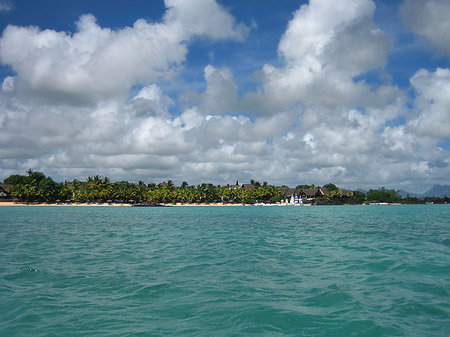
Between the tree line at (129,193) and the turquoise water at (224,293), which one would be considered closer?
the turquoise water at (224,293)

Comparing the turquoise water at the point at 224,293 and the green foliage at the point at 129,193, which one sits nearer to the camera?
the turquoise water at the point at 224,293

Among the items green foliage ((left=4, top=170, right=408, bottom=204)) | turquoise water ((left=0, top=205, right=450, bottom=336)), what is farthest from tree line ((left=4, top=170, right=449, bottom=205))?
turquoise water ((left=0, top=205, right=450, bottom=336))

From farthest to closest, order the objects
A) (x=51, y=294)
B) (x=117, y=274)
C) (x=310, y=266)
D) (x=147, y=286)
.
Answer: (x=310, y=266) → (x=117, y=274) → (x=147, y=286) → (x=51, y=294)

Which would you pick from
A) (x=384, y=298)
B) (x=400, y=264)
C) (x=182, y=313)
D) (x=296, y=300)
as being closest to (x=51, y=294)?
(x=182, y=313)

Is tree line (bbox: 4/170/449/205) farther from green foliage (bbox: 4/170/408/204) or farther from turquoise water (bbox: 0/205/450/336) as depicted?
turquoise water (bbox: 0/205/450/336)

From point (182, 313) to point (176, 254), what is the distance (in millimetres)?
10056

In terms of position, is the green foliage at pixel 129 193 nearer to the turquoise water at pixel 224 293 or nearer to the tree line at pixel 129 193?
the tree line at pixel 129 193

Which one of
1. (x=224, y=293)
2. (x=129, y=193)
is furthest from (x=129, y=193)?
(x=224, y=293)

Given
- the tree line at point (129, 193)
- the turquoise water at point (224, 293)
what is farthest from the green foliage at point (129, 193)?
the turquoise water at point (224, 293)

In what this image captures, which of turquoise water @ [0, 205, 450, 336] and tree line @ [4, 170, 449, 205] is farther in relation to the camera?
tree line @ [4, 170, 449, 205]

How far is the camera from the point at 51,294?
422 inches

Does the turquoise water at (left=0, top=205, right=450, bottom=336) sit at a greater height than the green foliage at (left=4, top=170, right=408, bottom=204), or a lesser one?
lesser

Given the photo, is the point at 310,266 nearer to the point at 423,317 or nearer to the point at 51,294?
the point at 423,317

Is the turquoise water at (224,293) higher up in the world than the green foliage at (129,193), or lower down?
lower down
